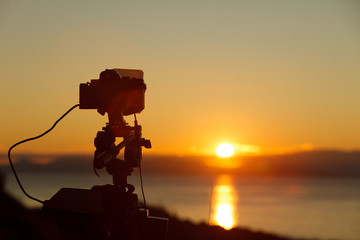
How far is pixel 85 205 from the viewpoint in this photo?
3.17m

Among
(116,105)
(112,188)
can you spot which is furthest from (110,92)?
(112,188)

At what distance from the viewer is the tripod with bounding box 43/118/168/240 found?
313 cm

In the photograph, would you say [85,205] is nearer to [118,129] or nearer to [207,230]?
[118,129]

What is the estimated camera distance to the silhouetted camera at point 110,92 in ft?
11.6

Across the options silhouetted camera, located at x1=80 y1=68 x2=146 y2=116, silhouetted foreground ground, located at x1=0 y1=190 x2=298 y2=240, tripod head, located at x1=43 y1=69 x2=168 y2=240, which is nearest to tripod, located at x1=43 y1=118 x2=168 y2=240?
tripod head, located at x1=43 y1=69 x2=168 y2=240

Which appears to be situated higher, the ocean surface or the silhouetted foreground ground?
the ocean surface

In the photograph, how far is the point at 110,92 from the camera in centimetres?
354

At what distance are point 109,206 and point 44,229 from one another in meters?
3.43

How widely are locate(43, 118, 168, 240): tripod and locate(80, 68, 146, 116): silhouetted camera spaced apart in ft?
0.53

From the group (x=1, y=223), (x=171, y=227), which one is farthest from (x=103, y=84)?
(x=171, y=227)

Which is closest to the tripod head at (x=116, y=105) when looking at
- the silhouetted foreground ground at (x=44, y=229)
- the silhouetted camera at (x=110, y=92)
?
the silhouetted camera at (x=110, y=92)

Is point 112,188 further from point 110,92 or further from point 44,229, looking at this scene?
point 44,229

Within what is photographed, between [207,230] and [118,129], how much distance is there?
14.5 ft

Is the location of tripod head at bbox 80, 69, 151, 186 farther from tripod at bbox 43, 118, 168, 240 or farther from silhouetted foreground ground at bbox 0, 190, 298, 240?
silhouetted foreground ground at bbox 0, 190, 298, 240
